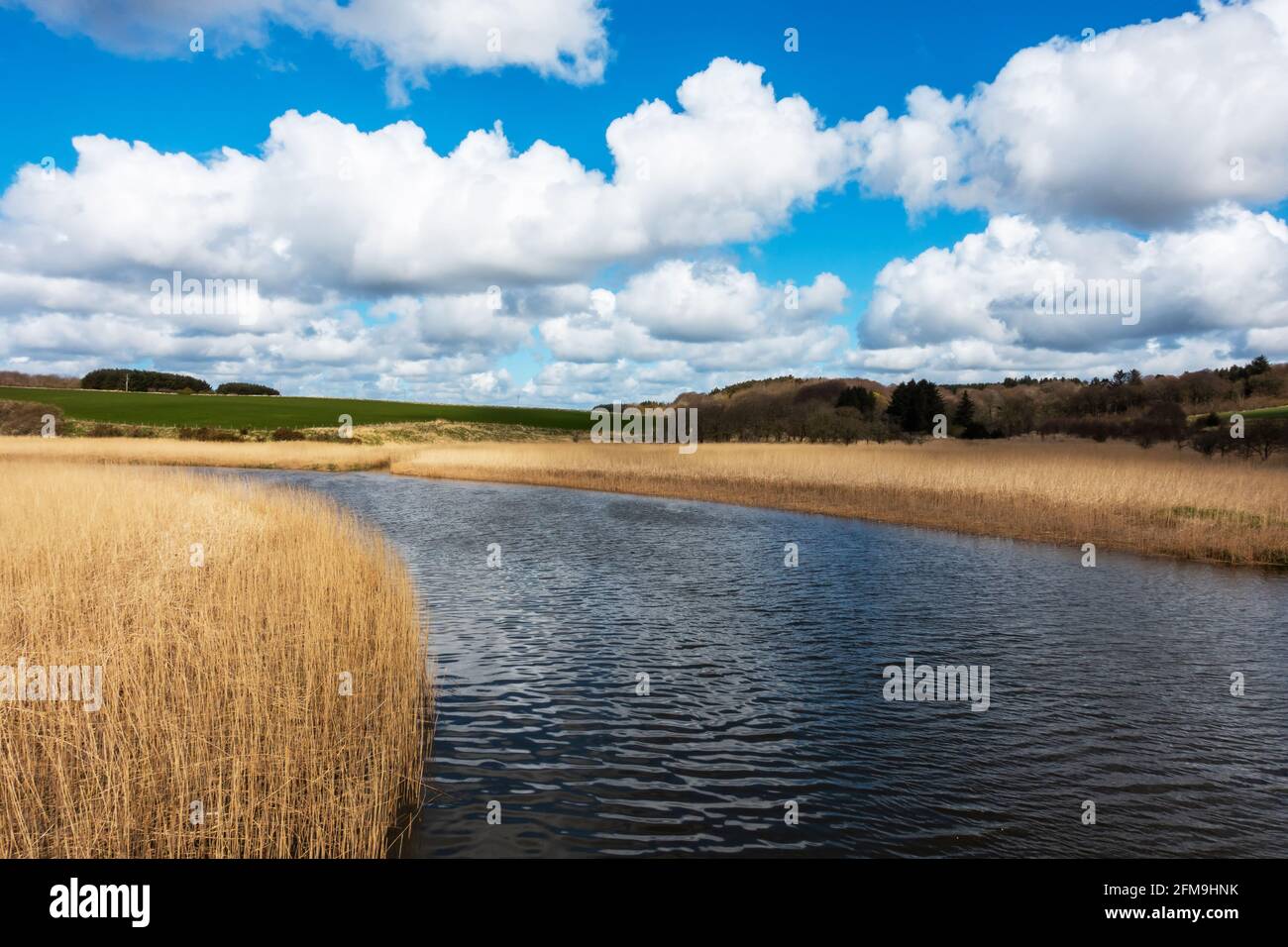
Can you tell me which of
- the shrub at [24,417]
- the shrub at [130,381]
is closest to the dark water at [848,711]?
the shrub at [24,417]

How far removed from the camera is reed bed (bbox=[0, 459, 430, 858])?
5852 millimetres

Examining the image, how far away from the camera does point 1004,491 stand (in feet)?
94.0

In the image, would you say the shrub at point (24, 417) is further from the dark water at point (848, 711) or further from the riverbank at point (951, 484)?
the dark water at point (848, 711)

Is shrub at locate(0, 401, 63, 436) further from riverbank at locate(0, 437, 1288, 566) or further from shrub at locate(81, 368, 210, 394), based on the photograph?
shrub at locate(81, 368, 210, 394)

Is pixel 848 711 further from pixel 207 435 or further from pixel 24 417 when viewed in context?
pixel 24 417

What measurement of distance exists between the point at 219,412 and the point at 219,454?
50.0 meters

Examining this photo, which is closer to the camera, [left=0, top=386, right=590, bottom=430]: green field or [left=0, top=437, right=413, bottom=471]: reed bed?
[left=0, top=437, right=413, bottom=471]: reed bed

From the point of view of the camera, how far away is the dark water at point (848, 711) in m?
6.66

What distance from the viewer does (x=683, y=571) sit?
1812 cm

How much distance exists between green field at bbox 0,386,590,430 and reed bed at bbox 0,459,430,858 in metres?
80.8

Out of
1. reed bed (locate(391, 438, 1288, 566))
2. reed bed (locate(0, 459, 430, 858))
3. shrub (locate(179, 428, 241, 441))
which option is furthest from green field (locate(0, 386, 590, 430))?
reed bed (locate(0, 459, 430, 858))

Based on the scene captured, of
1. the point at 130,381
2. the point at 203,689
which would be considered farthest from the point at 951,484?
the point at 130,381

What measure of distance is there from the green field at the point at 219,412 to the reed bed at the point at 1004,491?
188 feet
